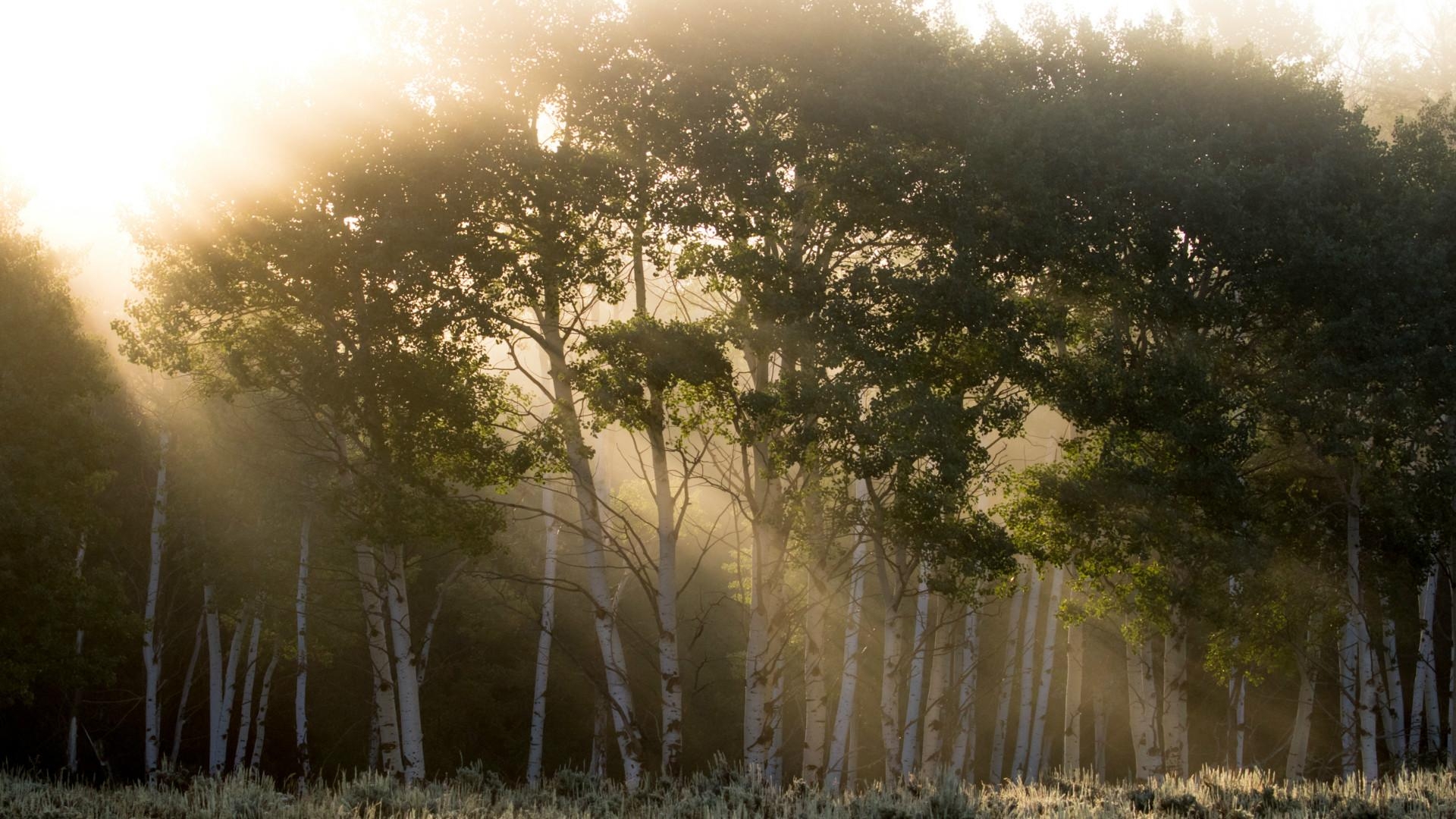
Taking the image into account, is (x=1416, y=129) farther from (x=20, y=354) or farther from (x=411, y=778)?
(x=20, y=354)

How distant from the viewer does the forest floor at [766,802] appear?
1135 cm

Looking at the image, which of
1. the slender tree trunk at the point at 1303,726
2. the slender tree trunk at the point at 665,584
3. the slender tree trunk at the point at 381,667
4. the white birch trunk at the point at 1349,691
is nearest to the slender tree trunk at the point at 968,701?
the slender tree trunk at the point at 1303,726

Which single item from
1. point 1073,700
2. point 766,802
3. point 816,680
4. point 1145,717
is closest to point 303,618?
point 816,680

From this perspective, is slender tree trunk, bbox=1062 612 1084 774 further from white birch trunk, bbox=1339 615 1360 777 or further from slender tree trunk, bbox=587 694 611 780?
slender tree trunk, bbox=587 694 611 780

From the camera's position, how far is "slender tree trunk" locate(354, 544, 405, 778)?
1942 centimetres

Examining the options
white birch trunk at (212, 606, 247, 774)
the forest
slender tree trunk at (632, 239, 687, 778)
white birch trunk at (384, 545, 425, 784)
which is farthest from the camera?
white birch trunk at (212, 606, 247, 774)

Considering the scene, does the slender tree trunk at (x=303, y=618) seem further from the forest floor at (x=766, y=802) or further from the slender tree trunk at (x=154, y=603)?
the forest floor at (x=766, y=802)

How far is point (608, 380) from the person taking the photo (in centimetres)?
1908

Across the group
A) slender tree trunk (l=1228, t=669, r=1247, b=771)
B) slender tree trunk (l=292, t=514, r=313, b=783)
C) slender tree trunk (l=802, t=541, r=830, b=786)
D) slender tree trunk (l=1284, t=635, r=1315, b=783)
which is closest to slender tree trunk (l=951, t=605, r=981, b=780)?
slender tree trunk (l=802, t=541, r=830, b=786)

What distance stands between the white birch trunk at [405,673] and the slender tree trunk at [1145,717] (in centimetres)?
1286

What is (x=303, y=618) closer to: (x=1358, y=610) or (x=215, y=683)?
(x=215, y=683)

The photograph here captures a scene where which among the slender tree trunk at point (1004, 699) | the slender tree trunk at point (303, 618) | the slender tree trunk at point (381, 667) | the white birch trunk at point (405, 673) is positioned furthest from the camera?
the slender tree trunk at point (1004, 699)

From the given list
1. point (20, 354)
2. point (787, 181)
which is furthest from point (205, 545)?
point (787, 181)

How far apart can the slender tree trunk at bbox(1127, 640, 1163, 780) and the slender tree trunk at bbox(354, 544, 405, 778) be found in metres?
13.2
